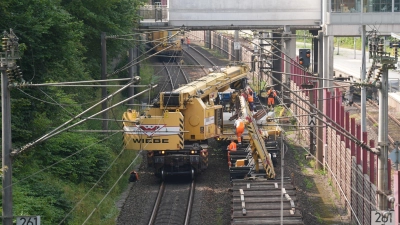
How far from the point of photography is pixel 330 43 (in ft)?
120

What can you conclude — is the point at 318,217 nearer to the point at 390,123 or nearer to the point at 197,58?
the point at 390,123

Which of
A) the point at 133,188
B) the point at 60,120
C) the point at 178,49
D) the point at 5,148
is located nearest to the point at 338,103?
the point at 133,188

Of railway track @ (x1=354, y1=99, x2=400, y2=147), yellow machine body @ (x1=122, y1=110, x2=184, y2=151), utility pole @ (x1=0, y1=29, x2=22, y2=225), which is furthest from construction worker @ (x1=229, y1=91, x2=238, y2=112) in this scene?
utility pole @ (x1=0, y1=29, x2=22, y2=225)

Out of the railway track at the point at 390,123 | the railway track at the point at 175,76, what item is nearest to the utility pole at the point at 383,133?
the railway track at the point at 390,123

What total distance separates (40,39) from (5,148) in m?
10.6

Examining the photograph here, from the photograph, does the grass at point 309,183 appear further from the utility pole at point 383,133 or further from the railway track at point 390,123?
the utility pole at point 383,133

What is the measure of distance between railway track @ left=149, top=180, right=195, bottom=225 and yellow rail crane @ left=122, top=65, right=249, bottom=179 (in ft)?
2.16

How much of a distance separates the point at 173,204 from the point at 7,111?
12173 mm

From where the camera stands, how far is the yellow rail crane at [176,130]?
26953 millimetres

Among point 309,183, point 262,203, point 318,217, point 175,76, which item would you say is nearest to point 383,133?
point 262,203

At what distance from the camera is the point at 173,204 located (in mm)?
25594

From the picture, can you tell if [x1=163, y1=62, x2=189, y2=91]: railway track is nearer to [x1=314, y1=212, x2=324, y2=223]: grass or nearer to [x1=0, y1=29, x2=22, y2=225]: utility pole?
[x1=314, y1=212, x2=324, y2=223]: grass

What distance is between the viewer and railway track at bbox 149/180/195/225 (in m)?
23.6

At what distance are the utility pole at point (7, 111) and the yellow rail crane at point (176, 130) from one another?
11.9 meters
